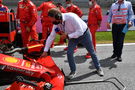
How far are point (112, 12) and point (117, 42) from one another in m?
0.83

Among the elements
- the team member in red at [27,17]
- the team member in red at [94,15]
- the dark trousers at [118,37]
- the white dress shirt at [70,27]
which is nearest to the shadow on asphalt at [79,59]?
the team member in red at [94,15]

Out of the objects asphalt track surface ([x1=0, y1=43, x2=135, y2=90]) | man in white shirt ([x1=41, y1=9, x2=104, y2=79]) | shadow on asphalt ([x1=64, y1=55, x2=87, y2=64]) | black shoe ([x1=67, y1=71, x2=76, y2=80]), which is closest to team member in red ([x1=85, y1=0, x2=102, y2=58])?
shadow on asphalt ([x1=64, y1=55, x2=87, y2=64])

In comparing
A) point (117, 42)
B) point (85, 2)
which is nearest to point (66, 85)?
point (117, 42)

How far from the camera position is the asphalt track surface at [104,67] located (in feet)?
14.4

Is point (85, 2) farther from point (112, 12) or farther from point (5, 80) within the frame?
point (5, 80)

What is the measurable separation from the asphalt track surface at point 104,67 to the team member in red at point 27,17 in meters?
0.99

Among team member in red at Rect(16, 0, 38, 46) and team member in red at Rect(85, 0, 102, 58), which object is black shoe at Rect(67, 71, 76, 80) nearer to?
team member in red at Rect(85, 0, 102, 58)

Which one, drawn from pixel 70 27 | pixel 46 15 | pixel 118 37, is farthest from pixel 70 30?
pixel 46 15

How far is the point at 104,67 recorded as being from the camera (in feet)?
18.6

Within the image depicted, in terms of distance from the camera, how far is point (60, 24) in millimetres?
4180

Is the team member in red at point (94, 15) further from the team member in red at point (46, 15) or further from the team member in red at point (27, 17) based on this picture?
the team member in red at point (27, 17)

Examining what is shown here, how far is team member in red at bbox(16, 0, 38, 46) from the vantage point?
6.70 metres

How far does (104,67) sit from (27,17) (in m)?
2.80

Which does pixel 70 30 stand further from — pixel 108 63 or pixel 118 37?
pixel 118 37
